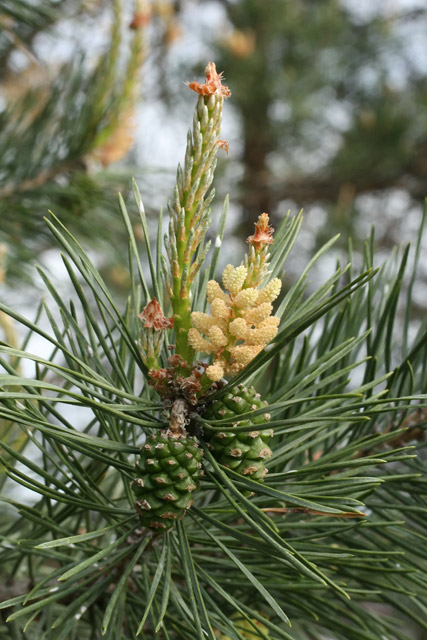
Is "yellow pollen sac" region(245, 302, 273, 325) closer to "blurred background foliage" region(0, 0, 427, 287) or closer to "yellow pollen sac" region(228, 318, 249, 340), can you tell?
"yellow pollen sac" region(228, 318, 249, 340)

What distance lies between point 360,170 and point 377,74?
0.64 meters

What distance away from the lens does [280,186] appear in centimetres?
222

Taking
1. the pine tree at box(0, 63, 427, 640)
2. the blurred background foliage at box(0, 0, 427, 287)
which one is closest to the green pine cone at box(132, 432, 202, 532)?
the pine tree at box(0, 63, 427, 640)

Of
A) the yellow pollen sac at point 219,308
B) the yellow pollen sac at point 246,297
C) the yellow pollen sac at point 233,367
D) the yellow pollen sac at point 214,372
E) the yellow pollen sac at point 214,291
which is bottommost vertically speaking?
the yellow pollen sac at point 214,372

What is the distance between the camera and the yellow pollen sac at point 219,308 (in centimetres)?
32

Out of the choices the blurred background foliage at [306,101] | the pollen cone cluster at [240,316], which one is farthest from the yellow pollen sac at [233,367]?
the blurred background foliage at [306,101]

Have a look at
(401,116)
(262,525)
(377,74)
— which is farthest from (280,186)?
(262,525)

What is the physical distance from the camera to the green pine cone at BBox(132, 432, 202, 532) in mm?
326

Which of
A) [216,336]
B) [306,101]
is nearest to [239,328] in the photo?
[216,336]

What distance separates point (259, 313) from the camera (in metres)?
0.33

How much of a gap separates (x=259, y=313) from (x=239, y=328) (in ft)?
0.05

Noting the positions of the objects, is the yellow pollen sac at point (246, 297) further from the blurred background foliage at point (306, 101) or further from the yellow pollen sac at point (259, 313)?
the blurred background foliage at point (306, 101)

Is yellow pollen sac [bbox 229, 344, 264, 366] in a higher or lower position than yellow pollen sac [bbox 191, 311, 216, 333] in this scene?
lower

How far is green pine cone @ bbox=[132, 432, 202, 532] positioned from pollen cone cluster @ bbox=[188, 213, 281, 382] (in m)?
0.04
